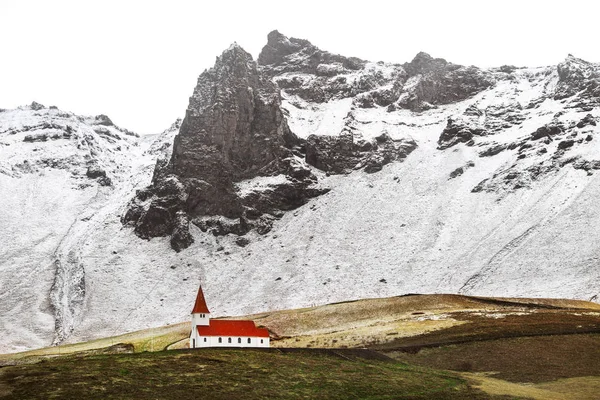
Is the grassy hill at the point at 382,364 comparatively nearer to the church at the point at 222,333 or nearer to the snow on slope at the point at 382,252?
the church at the point at 222,333

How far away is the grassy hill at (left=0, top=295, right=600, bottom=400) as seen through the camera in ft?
132

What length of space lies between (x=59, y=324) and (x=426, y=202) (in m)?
95.7

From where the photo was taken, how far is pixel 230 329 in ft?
235

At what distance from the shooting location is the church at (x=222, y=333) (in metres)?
69.7

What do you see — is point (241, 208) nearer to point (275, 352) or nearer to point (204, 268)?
Result: point (204, 268)

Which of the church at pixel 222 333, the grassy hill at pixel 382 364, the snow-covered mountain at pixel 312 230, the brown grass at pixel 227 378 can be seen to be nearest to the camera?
the brown grass at pixel 227 378

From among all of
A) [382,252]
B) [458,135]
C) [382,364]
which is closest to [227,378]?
[382,364]

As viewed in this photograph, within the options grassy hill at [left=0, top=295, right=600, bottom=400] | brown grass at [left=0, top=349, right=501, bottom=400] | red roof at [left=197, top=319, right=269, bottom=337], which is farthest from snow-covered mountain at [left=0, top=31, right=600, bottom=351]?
brown grass at [left=0, top=349, right=501, bottom=400]

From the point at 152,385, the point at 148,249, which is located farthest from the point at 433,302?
the point at 148,249

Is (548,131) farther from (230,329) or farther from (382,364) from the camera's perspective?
(382,364)

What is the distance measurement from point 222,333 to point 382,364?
2165 centimetres

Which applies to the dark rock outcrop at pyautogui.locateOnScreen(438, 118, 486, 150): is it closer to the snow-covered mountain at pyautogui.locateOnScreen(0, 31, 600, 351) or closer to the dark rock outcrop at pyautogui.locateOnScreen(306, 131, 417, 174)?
the snow-covered mountain at pyautogui.locateOnScreen(0, 31, 600, 351)

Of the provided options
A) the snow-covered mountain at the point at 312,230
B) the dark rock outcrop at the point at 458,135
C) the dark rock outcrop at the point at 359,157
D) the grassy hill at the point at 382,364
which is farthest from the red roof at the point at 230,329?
the dark rock outcrop at the point at 458,135

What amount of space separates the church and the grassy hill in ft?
30.0
